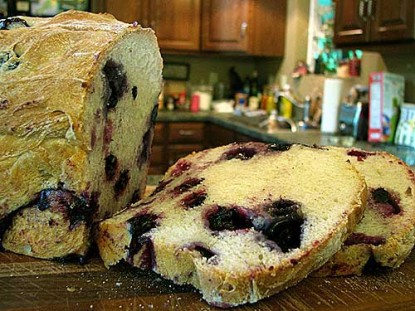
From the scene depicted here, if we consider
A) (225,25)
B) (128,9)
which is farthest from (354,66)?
(128,9)

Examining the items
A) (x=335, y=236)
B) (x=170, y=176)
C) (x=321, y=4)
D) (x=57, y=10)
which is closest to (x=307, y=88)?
(x=321, y=4)

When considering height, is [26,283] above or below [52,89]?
below

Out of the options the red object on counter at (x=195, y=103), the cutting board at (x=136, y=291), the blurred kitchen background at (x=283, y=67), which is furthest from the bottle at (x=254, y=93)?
the cutting board at (x=136, y=291)

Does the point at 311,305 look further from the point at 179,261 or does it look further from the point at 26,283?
the point at 26,283

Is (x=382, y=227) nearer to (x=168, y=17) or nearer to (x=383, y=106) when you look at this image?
(x=383, y=106)

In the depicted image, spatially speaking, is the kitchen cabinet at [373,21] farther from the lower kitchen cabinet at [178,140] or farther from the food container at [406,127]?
the lower kitchen cabinet at [178,140]

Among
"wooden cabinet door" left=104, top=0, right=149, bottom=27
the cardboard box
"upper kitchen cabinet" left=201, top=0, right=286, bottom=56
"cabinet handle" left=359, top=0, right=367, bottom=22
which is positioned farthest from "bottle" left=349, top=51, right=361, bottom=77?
"wooden cabinet door" left=104, top=0, right=149, bottom=27

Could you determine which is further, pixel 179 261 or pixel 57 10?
pixel 57 10
